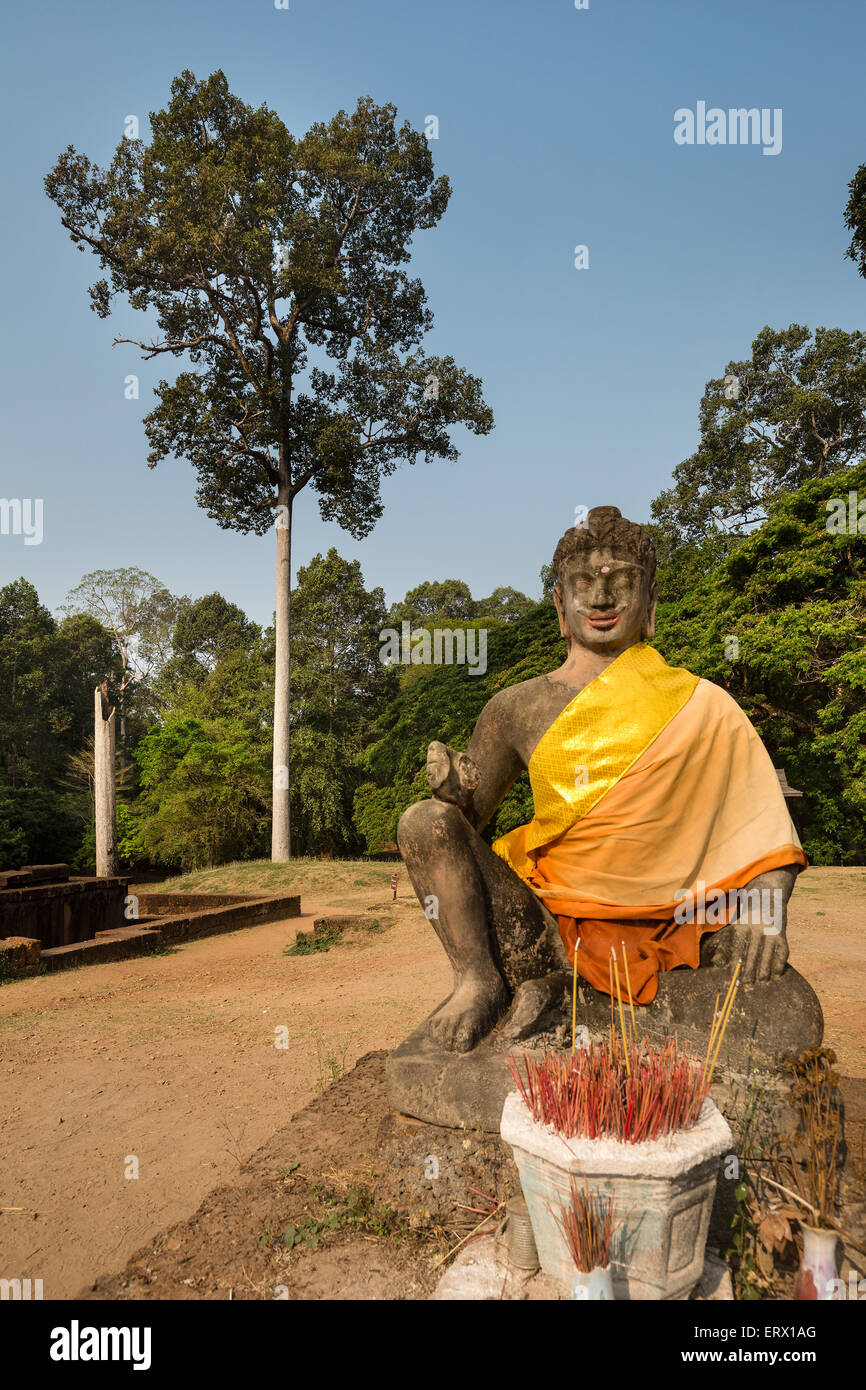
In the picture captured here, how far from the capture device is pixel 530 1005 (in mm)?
2879

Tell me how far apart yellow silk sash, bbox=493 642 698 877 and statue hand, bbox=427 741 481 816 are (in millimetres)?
298

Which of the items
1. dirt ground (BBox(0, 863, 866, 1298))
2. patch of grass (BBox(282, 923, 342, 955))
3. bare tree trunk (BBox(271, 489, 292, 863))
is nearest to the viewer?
dirt ground (BBox(0, 863, 866, 1298))

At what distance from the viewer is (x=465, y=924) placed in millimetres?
2982

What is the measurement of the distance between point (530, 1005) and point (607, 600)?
1.59 meters

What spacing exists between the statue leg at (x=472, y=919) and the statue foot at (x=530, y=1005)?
0.01 m

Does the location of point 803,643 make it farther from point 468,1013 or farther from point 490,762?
point 468,1013

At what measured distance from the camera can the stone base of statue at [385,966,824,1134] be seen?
2607 mm

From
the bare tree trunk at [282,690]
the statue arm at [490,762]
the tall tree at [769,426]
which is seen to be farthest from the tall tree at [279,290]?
the statue arm at [490,762]

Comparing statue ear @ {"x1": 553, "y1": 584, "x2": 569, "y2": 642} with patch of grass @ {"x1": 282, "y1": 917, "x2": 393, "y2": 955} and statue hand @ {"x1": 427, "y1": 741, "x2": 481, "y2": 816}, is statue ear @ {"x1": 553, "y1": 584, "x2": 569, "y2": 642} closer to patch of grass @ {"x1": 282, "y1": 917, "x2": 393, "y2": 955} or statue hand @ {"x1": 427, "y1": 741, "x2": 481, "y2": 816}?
statue hand @ {"x1": 427, "y1": 741, "x2": 481, "y2": 816}

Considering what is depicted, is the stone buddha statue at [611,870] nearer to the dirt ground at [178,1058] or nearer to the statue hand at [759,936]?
the statue hand at [759,936]

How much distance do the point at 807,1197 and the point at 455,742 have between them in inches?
562

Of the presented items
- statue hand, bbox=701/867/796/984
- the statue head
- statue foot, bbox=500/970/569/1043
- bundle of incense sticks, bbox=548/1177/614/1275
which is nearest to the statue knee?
statue foot, bbox=500/970/569/1043

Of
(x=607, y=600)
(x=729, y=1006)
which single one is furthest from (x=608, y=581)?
(x=729, y=1006)

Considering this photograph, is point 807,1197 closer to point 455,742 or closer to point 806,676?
point 806,676
